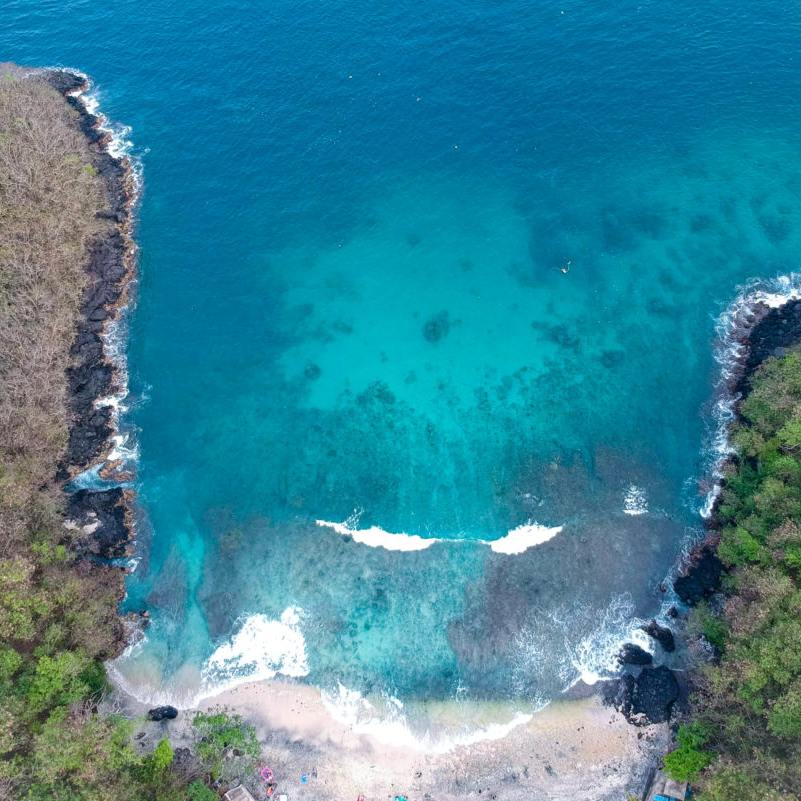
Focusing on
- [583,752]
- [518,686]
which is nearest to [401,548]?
[518,686]

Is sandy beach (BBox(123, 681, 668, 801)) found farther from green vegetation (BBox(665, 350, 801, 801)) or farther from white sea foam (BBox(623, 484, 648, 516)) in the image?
white sea foam (BBox(623, 484, 648, 516))

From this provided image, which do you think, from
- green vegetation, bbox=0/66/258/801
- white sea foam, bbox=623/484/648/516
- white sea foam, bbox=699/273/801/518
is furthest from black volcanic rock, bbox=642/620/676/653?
green vegetation, bbox=0/66/258/801

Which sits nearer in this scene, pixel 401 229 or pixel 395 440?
pixel 395 440

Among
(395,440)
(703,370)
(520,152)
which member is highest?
(520,152)

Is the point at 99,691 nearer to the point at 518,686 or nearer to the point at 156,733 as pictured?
the point at 156,733

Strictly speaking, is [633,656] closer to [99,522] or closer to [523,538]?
[523,538]

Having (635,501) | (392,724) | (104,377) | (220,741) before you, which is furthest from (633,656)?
(104,377)

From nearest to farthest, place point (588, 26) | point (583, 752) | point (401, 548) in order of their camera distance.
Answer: point (583, 752) → point (401, 548) → point (588, 26)

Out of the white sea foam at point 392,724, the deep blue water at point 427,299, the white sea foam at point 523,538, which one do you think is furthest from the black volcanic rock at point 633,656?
the white sea foam at point 523,538
